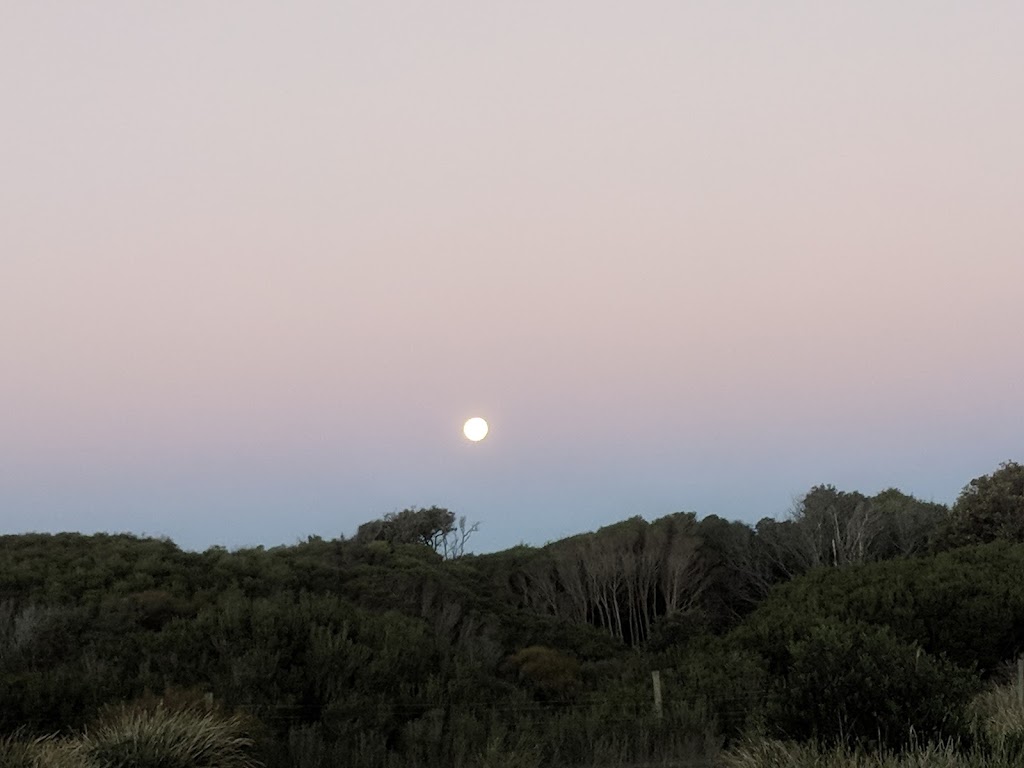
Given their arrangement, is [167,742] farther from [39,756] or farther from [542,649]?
[542,649]

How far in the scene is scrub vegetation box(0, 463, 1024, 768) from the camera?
10875mm

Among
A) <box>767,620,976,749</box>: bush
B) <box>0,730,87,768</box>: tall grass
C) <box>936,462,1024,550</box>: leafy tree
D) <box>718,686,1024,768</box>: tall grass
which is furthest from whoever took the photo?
<box>936,462,1024,550</box>: leafy tree

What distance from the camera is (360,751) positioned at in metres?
13.8

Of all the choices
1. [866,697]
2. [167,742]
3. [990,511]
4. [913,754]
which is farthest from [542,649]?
[913,754]

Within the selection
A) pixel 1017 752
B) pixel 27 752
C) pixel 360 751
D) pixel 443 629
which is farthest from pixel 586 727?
pixel 443 629

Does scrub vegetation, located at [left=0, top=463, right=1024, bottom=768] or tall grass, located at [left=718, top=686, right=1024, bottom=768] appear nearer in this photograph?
tall grass, located at [left=718, top=686, right=1024, bottom=768]

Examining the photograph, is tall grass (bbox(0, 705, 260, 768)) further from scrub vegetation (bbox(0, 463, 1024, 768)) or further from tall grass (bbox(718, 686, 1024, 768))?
tall grass (bbox(718, 686, 1024, 768))

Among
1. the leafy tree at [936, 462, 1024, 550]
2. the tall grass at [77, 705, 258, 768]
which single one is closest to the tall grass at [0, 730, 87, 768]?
the tall grass at [77, 705, 258, 768]

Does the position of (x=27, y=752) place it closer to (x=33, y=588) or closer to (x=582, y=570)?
(x=33, y=588)

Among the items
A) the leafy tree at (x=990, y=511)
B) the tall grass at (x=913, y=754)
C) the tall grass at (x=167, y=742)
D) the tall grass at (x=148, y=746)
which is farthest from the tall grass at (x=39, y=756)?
the leafy tree at (x=990, y=511)

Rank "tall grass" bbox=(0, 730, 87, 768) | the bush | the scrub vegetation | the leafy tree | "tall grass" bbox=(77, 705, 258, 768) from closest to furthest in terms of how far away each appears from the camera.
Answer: the bush
"tall grass" bbox=(0, 730, 87, 768)
the scrub vegetation
"tall grass" bbox=(77, 705, 258, 768)
the leafy tree

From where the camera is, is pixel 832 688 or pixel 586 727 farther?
pixel 586 727

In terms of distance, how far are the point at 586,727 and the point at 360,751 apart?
3.36 meters

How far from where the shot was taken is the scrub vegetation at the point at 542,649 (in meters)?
10.9
